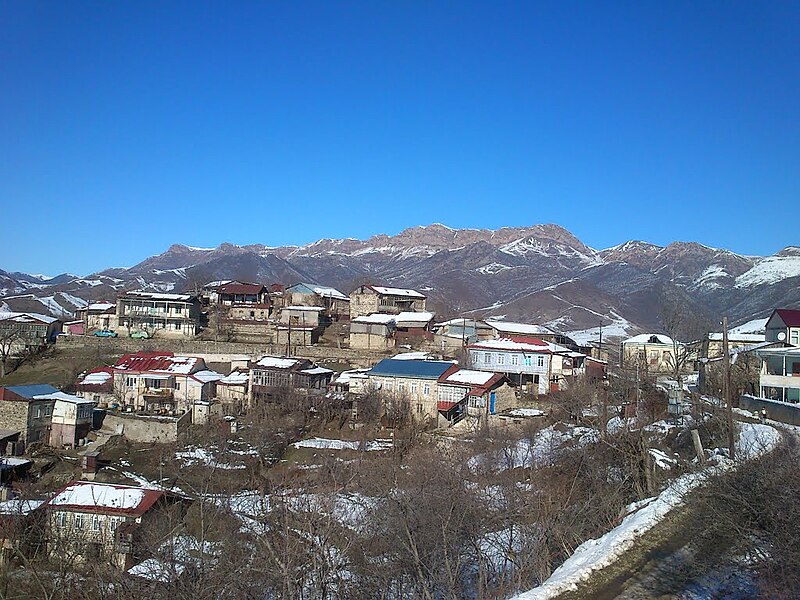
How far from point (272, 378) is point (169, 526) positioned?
40.2ft

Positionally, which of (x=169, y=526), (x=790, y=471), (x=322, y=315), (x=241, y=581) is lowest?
(x=169, y=526)

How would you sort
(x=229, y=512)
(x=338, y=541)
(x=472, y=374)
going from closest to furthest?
(x=338, y=541), (x=229, y=512), (x=472, y=374)

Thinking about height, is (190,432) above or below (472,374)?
Result: below

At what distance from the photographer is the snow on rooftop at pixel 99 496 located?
1457 cm

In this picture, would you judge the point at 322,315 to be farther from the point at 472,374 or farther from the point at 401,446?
the point at 401,446

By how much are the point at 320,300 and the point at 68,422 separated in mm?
20642

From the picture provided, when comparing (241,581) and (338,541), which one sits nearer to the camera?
(241,581)

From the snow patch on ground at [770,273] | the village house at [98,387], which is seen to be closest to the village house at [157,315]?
the village house at [98,387]

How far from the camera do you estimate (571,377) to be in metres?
27.2

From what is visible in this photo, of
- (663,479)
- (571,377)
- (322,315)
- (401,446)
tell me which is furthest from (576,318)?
(663,479)

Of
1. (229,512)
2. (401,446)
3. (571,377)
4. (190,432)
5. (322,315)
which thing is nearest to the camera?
(229,512)

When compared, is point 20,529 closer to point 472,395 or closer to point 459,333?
point 472,395

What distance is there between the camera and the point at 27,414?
21.9 meters

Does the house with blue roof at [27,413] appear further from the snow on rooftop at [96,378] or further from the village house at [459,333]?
the village house at [459,333]
